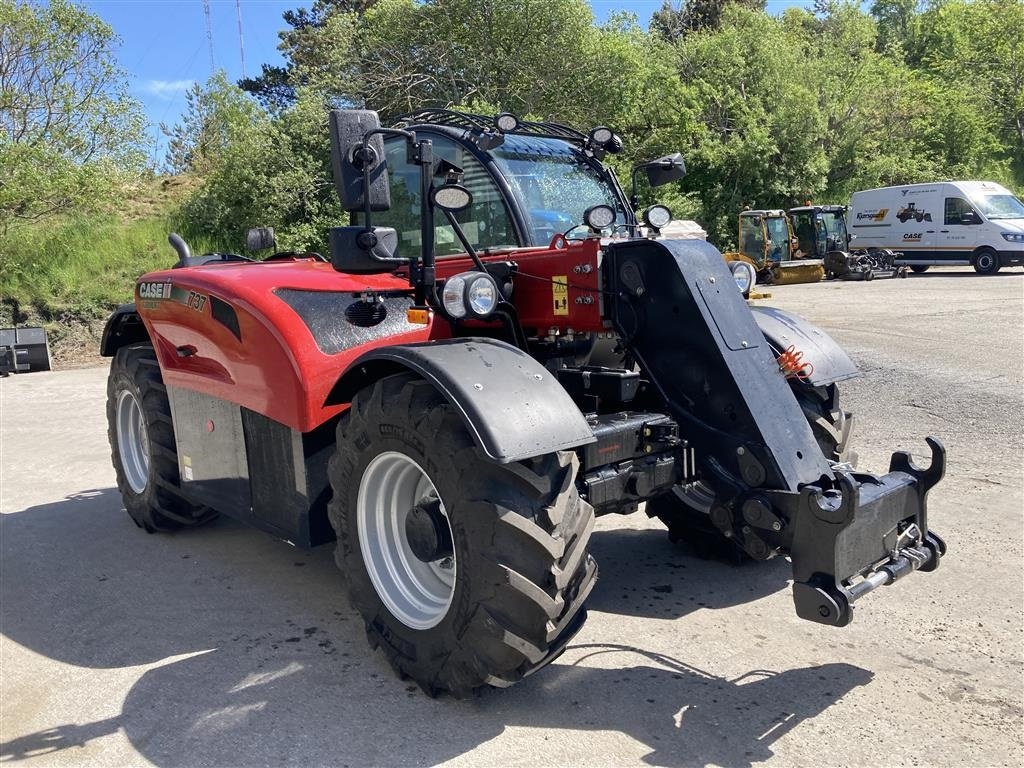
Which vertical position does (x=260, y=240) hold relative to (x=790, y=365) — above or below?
above

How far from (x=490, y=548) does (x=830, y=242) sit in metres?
23.7

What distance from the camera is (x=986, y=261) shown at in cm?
2278

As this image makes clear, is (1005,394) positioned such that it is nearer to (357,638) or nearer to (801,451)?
(801,451)

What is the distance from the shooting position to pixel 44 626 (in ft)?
13.6

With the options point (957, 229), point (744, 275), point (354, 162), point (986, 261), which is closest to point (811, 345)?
point (744, 275)

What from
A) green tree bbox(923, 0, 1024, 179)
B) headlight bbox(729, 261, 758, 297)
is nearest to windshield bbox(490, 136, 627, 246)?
headlight bbox(729, 261, 758, 297)

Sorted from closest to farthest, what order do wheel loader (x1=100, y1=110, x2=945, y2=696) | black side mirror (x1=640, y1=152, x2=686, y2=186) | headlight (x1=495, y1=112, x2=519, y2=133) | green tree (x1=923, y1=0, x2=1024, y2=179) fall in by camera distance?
wheel loader (x1=100, y1=110, x2=945, y2=696) < headlight (x1=495, y1=112, x2=519, y2=133) < black side mirror (x1=640, y1=152, x2=686, y2=186) < green tree (x1=923, y1=0, x2=1024, y2=179)

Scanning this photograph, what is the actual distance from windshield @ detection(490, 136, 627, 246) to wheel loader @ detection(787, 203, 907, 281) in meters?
19.8

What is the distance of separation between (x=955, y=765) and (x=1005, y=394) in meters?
6.28

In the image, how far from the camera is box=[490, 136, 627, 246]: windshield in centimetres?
438

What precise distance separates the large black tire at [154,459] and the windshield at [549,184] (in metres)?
2.54

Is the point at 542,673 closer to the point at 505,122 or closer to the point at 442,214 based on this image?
the point at 442,214

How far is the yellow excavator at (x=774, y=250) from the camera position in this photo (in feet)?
75.9

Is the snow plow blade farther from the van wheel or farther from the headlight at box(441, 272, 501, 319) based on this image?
the headlight at box(441, 272, 501, 319)
